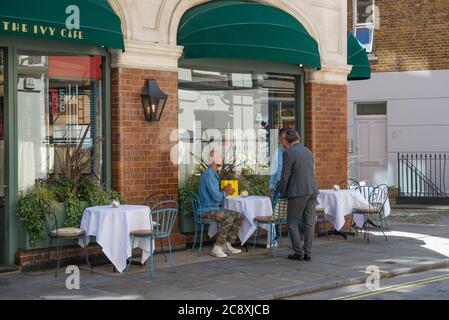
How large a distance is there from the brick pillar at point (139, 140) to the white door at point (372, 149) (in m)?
11.5

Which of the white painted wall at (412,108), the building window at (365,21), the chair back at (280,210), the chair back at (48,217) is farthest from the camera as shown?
the building window at (365,21)

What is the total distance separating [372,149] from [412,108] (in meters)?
1.73

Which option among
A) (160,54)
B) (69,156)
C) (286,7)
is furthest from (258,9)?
(69,156)

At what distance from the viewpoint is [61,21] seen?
9141mm

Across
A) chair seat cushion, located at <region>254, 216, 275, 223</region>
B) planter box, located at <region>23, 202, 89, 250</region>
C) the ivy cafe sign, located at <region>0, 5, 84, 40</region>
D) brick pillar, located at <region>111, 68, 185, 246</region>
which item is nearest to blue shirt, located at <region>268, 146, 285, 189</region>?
chair seat cushion, located at <region>254, 216, 275, 223</region>

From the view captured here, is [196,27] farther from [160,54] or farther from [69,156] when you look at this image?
[69,156]

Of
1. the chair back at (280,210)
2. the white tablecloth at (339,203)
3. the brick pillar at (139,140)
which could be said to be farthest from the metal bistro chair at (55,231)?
the white tablecloth at (339,203)

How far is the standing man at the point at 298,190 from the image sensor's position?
1043 centimetres

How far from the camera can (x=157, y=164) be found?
11000 millimetres

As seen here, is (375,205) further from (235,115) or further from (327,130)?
(235,115)

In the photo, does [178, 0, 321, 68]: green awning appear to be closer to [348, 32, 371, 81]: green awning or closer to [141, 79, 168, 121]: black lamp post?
[141, 79, 168, 121]: black lamp post

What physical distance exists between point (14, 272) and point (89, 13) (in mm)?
3575

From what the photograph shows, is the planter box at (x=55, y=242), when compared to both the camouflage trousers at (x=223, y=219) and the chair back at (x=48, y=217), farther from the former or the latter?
the camouflage trousers at (x=223, y=219)

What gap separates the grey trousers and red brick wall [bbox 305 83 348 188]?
3.03 metres
